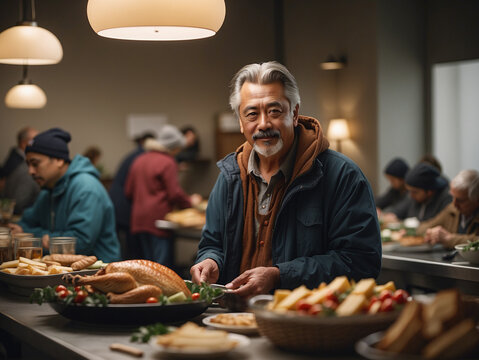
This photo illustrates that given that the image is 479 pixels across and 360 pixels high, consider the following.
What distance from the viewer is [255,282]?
2.34 m

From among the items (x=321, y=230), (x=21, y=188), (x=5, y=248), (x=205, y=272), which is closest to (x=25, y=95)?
(x=21, y=188)

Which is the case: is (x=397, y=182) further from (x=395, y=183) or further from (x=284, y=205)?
(x=284, y=205)

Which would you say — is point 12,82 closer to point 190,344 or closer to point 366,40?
point 366,40

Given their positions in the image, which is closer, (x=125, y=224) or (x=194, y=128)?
(x=125, y=224)

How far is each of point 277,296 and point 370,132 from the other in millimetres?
7271

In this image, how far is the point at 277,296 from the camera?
185cm

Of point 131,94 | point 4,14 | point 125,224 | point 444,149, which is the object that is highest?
point 4,14

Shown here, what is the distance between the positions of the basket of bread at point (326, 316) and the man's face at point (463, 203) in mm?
2681

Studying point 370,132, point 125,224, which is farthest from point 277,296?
point 370,132

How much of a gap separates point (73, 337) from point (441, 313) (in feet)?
3.50

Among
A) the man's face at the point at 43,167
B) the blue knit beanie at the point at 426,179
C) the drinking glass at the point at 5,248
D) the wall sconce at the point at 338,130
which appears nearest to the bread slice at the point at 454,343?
the drinking glass at the point at 5,248

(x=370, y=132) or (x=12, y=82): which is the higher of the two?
(x=12, y=82)

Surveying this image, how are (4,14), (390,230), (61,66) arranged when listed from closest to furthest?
(390,230), (4,14), (61,66)

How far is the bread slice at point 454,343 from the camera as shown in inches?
59.1
